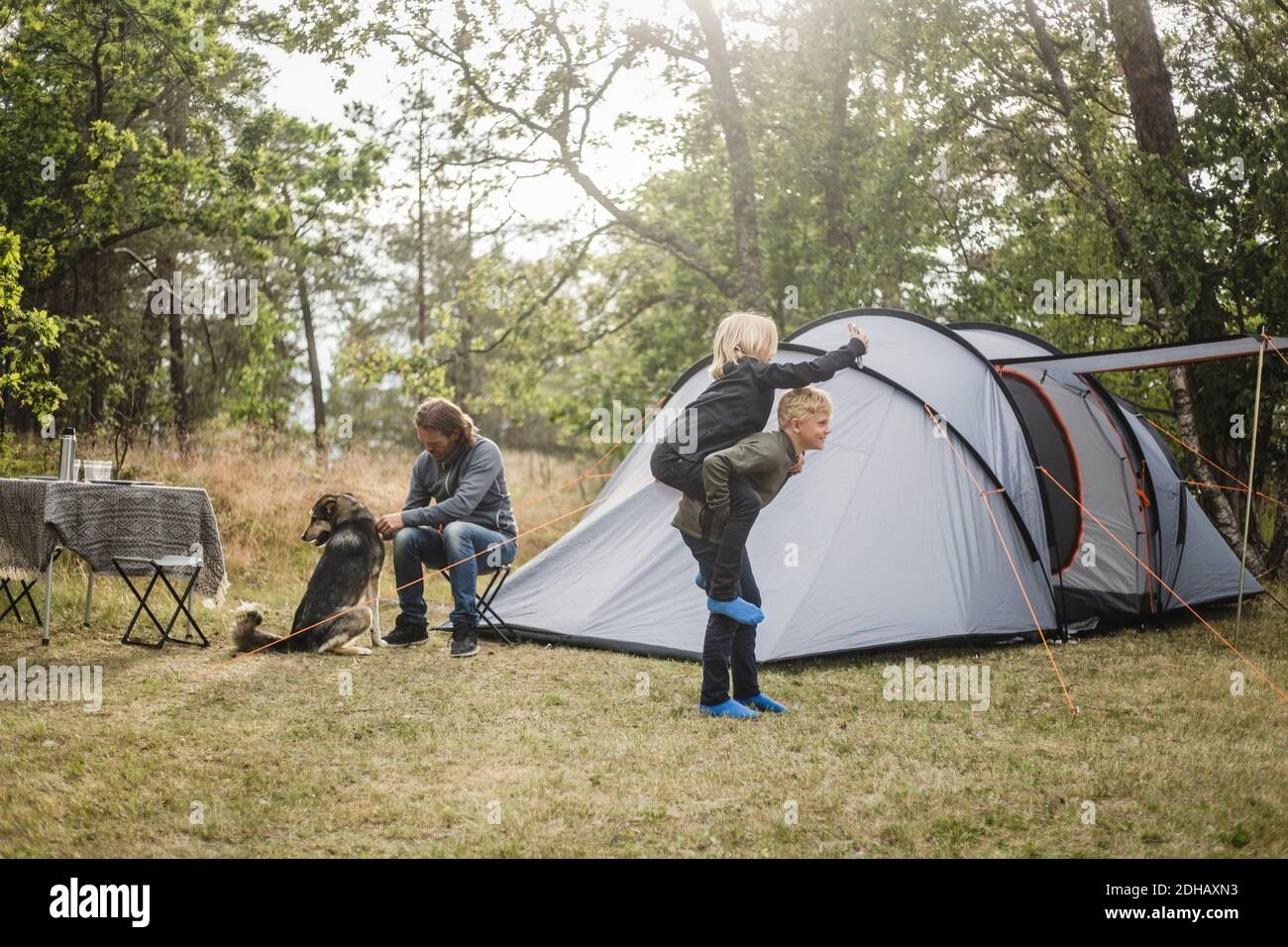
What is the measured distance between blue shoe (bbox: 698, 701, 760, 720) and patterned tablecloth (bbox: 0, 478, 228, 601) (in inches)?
140

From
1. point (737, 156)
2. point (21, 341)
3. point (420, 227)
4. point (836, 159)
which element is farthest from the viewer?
point (420, 227)

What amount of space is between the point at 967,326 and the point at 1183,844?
5529 millimetres

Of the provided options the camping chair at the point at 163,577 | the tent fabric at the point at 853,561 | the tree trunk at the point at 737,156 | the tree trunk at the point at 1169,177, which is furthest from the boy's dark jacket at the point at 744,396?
the tree trunk at the point at 737,156

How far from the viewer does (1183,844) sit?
3.63 meters

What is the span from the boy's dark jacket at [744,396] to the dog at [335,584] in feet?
7.46

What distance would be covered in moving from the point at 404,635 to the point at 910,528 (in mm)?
3200

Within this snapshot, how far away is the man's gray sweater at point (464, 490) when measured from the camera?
21.8 feet

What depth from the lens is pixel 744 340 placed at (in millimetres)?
5230

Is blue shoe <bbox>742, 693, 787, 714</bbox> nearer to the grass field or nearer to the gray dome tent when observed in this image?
the grass field

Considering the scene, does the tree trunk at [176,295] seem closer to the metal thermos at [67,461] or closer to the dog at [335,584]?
the metal thermos at [67,461]

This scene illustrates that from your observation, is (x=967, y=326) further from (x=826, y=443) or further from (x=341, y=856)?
(x=341, y=856)

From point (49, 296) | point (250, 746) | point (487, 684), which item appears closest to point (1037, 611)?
point (487, 684)

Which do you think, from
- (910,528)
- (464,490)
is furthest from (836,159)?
(464,490)

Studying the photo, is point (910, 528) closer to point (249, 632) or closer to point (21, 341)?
point (249, 632)
